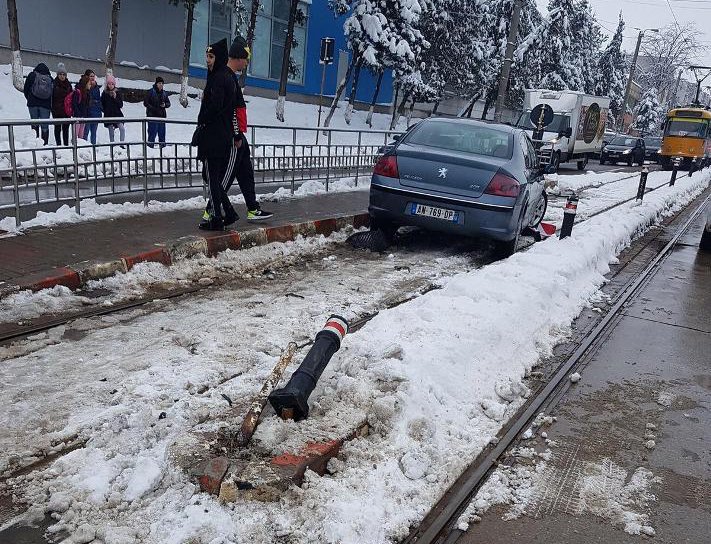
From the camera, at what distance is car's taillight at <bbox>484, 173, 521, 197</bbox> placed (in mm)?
7465

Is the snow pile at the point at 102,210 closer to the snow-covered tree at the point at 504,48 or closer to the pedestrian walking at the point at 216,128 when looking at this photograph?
the pedestrian walking at the point at 216,128

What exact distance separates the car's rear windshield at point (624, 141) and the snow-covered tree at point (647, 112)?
134ft

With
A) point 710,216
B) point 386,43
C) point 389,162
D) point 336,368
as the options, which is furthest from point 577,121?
point 336,368

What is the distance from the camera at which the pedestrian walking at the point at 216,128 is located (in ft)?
22.8

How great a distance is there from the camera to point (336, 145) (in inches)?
490

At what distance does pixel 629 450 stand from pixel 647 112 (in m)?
81.4

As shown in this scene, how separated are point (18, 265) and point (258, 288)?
6.89ft

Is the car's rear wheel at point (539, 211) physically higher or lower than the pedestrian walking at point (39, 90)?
lower

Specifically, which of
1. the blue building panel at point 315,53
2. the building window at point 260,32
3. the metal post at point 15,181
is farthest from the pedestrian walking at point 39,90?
the blue building panel at point 315,53

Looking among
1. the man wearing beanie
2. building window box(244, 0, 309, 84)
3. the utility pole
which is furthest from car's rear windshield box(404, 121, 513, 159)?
building window box(244, 0, 309, 84)

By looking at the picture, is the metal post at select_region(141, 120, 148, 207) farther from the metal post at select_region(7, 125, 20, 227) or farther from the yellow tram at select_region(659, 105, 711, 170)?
the yellow tram at select_region(659, 105, 711, 170)

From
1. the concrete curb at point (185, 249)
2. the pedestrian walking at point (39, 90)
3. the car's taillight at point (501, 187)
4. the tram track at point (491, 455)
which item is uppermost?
the pedestrian walking at point (39, 90)

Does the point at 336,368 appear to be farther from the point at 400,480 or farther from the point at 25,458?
the point at 25,458

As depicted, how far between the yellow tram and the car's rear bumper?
32530mm
